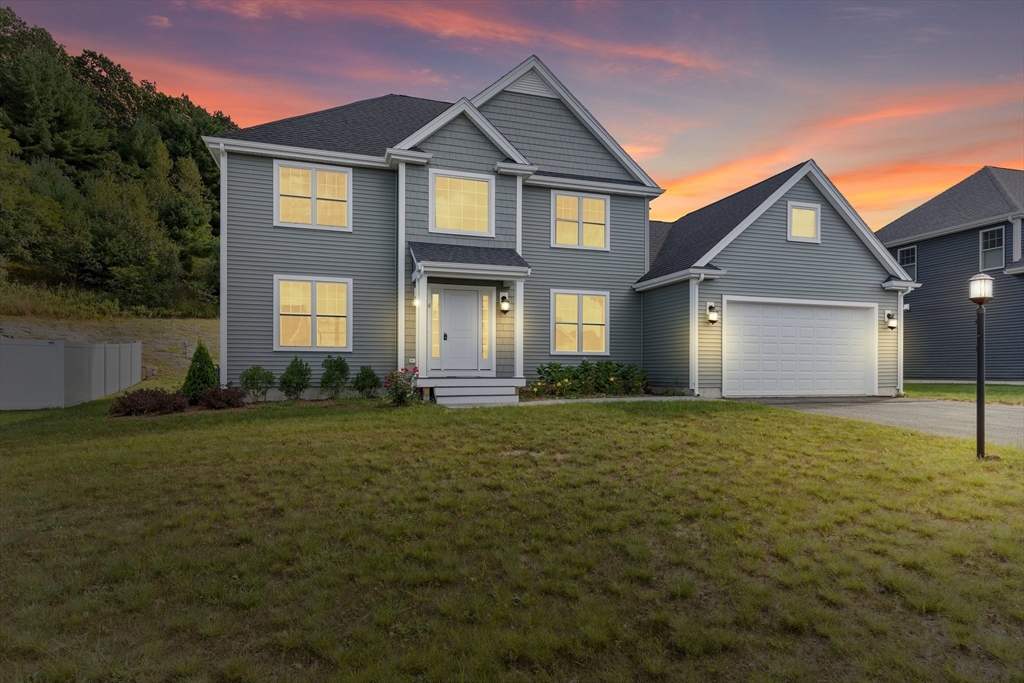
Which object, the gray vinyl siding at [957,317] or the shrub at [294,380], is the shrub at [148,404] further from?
the gray vinyl siding at [957,317]

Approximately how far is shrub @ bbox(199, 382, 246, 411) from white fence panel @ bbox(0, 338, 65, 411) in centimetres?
493

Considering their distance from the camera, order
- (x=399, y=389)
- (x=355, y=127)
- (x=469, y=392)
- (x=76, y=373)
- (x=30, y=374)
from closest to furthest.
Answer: (x=399, y=389) → (x=469, y=392) → (x=30, y=374) → (x=76, y=373) → (x=355, y=127)

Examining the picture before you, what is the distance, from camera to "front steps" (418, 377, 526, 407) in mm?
12578

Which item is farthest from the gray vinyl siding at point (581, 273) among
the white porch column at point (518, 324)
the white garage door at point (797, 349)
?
the white garage door at point (797, 349)

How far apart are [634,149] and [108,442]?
16.5 meters

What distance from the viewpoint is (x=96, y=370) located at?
52.4ft

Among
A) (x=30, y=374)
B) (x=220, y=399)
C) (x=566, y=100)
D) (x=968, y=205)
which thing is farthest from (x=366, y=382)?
(x=968, y=205)

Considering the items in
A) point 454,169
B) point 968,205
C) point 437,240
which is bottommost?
point 437,240

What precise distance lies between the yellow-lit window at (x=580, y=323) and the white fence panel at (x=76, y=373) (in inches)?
507

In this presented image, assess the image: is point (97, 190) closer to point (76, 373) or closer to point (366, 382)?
point (76, 373)

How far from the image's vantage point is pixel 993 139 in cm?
1706

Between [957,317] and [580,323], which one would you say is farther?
[957,317]

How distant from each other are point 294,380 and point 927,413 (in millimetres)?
14436

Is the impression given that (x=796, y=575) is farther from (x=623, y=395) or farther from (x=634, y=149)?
(x=634, y=149)
